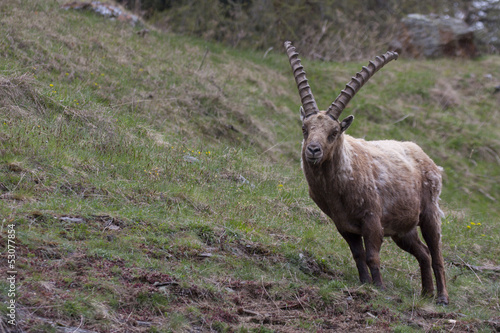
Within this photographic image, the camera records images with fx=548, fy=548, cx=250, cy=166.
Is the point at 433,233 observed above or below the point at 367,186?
below

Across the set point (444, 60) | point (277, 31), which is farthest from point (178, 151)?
point (444, 60)

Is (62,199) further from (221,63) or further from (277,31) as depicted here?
(277,31)

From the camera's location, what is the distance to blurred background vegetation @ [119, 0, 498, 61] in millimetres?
19531

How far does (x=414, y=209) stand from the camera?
800 cm

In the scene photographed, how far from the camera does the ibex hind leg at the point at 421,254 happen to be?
8.12 metres

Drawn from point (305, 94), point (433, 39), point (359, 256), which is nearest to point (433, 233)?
point (359, 256)

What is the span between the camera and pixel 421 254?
825 cm

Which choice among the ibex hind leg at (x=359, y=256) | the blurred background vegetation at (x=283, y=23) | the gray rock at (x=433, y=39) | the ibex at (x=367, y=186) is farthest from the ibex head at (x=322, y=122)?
the gray rock at (x=433, y=39)

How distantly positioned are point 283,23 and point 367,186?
48.5 feet

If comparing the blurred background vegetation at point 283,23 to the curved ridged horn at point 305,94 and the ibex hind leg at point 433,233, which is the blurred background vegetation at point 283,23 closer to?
the curved ridged horn at point 305,94

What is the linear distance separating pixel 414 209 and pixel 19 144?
578cm

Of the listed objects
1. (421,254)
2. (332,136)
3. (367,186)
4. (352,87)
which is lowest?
(421,254)

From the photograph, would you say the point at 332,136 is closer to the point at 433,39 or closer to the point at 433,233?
the point at 433,233

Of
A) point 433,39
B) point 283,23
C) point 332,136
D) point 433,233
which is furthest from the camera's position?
point 433,39
